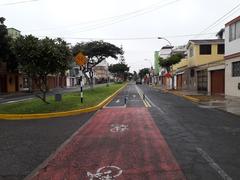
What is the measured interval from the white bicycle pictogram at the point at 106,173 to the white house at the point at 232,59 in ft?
80.9

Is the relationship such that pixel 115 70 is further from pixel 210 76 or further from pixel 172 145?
pixel 172 145

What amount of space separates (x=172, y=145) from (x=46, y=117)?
916 cm

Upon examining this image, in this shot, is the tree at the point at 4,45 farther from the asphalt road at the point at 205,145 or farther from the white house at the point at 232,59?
the asphalt road at the point at 205,145

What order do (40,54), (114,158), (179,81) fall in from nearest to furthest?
→ (114,158)
(40,54)
(179,81)

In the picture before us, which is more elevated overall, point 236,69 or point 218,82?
point 236,69

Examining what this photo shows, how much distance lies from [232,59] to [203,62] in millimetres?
16816

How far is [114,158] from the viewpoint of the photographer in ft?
25.5

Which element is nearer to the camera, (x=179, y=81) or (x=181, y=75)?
(x=181, y=75)

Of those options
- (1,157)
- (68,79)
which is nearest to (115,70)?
(68,79)

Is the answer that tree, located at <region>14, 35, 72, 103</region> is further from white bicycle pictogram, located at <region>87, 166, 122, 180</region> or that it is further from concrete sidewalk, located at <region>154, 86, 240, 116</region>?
white bicycle pictogram, located at <region>87, 166, 122, 180</region>

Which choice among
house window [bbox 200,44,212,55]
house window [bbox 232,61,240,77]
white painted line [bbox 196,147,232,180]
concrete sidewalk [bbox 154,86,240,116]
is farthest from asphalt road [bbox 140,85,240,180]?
house window [bbox 200,44,212,55]

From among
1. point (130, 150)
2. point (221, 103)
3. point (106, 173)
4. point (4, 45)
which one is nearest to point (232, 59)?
point (221, 103)

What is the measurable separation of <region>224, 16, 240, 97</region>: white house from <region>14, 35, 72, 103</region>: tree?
16886mm

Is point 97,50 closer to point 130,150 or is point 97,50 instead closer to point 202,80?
point 202,80
